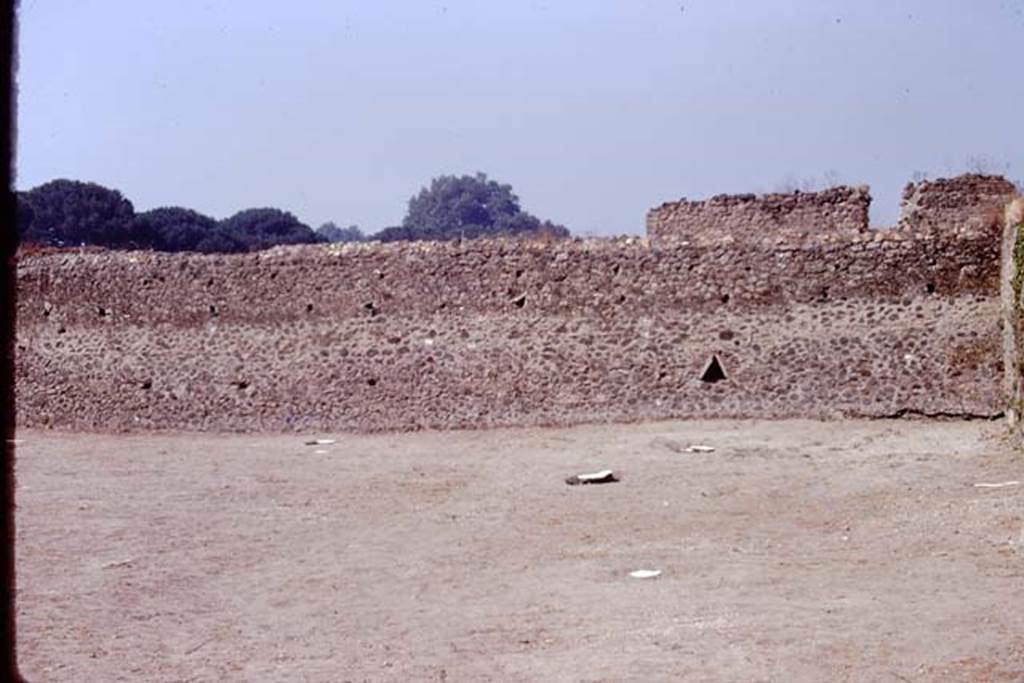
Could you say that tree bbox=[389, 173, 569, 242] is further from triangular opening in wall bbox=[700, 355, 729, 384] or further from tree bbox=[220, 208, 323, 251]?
triangular opening in wall bbox=[700, 355, 729, 384]

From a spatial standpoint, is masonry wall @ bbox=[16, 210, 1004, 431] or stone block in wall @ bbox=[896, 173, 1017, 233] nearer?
masonry wall @ bbox=[16, 210, 1004, 431]

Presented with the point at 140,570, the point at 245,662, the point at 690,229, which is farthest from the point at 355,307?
the point at 245,662

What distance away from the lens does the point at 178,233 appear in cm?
5356

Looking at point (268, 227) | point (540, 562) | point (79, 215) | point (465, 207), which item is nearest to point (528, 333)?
point (540, 562)

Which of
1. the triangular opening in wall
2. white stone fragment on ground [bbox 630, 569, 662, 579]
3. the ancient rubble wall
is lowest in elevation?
white stone fragment on ground [bbox 630, 569, 662, 579]

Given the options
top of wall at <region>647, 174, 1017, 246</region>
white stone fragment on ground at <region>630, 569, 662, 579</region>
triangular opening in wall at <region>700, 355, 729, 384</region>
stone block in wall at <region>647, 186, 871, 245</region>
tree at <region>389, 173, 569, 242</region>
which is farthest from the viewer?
tree at <region>389, 173, 569, 242</region>

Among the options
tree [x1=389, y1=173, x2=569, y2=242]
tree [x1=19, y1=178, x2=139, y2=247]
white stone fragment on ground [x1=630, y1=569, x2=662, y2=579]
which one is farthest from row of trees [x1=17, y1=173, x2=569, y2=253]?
white stone fragment on ground [x1=630, y1=569, x2=662, y2=579]

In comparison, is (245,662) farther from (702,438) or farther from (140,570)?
(702,438)

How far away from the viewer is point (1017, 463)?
1333 centimetres

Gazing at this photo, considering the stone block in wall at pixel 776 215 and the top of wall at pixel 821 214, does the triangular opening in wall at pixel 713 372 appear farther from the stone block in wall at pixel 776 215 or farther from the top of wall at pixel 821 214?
the stone block in wall at pixel 776 215

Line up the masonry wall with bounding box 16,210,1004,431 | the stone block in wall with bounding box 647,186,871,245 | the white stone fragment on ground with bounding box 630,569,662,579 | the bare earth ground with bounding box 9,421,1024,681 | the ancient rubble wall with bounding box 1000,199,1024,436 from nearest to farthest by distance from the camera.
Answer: the bare earth ground with bounding box 9,421,1024,681 → the white stone fragment on ground with bounding box 630,569,662,579 → the ancient rubble wall with bounding box 1000,199,1024,436 → the masonry wall with bounding box 16,210,1004,431 → the stone block in wall with bounding box 647,186,871,245

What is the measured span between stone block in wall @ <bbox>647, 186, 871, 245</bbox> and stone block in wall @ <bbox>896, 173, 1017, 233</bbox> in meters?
0.83

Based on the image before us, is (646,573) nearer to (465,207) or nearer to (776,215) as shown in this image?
(776,215)

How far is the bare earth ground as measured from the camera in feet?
23.0
